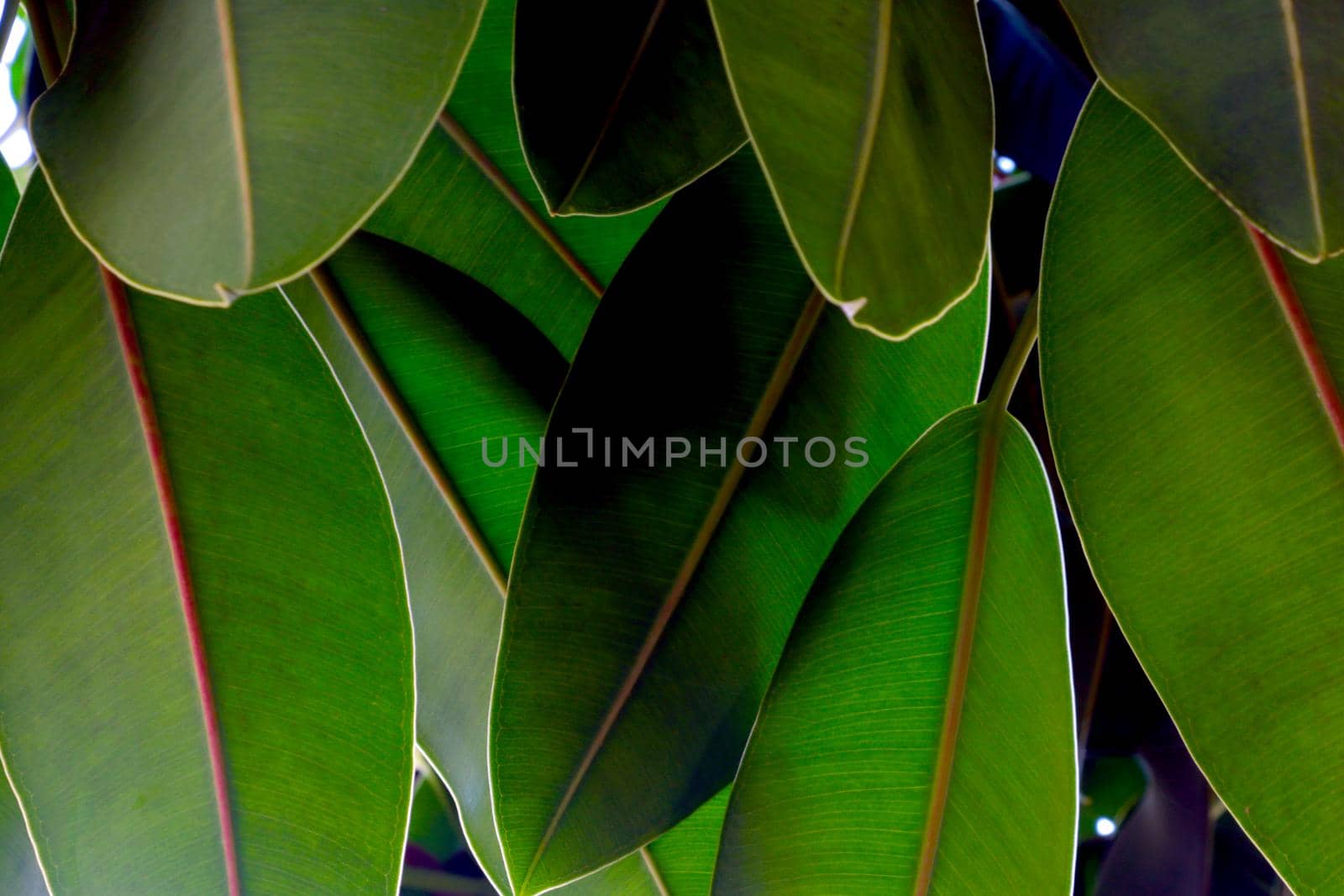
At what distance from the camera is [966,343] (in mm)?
532

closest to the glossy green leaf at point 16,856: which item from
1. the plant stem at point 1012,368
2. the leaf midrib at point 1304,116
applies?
the plant stem at point 1012,368

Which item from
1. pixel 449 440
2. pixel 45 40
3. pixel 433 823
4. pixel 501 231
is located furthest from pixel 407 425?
pixel 433 823

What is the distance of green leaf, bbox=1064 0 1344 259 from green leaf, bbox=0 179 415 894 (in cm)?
35

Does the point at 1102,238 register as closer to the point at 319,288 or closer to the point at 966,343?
the point at 966,343

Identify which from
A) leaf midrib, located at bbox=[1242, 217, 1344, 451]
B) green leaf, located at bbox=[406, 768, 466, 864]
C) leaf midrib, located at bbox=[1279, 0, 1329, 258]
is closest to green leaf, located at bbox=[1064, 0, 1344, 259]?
leaf midrib, located at bbox=[1279, 0, 1329, 258]

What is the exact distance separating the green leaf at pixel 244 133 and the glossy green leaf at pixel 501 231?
0.96 ft

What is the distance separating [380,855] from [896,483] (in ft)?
1.00

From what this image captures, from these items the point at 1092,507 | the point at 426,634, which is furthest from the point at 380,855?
the point at 1092,507

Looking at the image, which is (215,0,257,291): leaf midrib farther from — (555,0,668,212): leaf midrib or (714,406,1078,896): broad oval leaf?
(714,406,1078,896): broad oval leaf

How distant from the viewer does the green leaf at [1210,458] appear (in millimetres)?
415

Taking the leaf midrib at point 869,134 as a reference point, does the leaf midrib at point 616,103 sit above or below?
above

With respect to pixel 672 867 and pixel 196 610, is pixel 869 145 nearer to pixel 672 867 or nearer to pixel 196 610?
pixel 196 610

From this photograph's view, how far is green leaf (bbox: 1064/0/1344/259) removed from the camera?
31 centimetres

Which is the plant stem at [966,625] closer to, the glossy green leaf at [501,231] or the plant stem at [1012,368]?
the plant stem at [1012,368]
